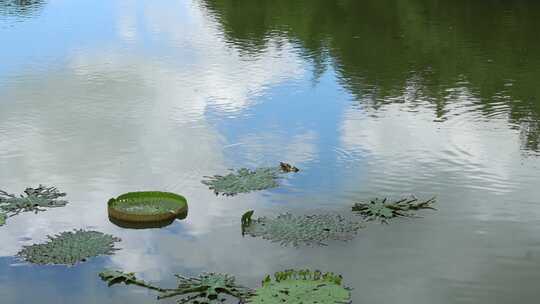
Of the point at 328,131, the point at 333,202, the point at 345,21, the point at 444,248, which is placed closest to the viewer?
the point at 444,248

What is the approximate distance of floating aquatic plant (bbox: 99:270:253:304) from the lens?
219 inches

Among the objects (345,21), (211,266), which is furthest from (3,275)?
(345,21)

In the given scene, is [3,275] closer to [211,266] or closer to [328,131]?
[211,266]

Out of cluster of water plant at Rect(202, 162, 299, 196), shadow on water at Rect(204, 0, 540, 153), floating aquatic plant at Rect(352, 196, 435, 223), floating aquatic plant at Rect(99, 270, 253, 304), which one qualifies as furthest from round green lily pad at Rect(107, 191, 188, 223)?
shadow on water at Rect(204, 0, 540, 153)

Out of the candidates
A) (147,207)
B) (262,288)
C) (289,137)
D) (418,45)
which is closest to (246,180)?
(147,207)

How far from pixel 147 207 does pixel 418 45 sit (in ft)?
26.0

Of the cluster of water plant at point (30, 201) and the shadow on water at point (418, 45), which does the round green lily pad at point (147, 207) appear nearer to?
→ the cluster of water plant at point (30, 201)

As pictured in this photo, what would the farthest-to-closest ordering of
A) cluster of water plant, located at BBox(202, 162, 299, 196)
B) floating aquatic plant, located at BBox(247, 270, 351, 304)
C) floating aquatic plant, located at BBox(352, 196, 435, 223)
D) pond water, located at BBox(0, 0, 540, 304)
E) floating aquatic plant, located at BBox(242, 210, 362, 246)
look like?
1. cluster of water plant, located at BBox(202, 162, 299, 196)
2. floating aquatic plant, located at BBox(352, 196, 435, 223)
3. floating aquatic plant, located at BBox(242, 210, 362, 246)
4. pond water, located at BBox(0, 0, 540, 304)
5. floating aquatic plant, located at BBox(247, 270, 351, 304)

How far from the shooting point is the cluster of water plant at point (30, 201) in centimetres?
707

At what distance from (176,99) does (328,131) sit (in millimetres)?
2352

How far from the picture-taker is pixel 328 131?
30.8 ft

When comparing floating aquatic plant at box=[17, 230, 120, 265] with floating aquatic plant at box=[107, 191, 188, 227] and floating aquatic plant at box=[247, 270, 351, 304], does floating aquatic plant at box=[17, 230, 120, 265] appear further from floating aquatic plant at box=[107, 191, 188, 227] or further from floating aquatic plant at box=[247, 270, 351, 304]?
floating aquatic plant at box=[247, 270, 351, 304]

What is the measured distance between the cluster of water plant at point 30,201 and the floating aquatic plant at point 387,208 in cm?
264

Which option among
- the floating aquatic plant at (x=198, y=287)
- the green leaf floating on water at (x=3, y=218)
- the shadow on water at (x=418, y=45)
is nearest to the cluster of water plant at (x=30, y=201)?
the green leaf floating on water at (x=3, y=218)
